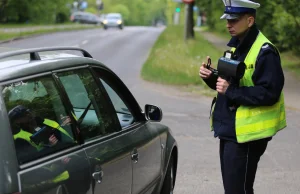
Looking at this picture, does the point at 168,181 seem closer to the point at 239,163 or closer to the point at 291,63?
the point at 239,163

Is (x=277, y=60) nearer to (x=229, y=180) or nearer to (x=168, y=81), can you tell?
(x=229, y=180)

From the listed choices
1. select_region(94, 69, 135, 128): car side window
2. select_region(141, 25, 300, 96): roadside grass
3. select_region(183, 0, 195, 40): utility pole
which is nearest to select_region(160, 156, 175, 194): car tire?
select_region(94, 69, 135, 128): car side window

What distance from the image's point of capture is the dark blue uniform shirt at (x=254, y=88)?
381 cm

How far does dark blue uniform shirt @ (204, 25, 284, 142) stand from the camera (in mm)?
3811

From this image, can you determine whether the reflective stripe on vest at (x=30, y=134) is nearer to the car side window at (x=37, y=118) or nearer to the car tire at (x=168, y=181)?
the car side window at (x=37, y=118)

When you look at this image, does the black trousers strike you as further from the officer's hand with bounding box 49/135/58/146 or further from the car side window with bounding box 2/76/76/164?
the officer's hand with bounding box 49/135/58/146

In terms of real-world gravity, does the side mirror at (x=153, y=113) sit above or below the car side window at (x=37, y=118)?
below

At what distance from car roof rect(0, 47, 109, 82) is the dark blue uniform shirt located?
1016 mm

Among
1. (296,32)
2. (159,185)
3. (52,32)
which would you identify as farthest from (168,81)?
(52,32)

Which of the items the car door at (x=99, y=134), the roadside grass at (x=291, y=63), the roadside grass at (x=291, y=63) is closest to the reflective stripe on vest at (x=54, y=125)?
the car door at (x=99, y=134)

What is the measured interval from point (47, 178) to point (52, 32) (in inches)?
1839

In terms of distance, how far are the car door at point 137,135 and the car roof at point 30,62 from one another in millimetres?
382

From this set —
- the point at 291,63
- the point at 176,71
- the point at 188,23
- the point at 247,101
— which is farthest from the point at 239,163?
the point at 188,23

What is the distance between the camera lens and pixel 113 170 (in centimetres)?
390
